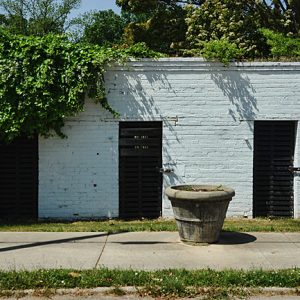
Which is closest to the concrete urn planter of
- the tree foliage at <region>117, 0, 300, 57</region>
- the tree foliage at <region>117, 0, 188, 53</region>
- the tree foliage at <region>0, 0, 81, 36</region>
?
the tree foliage at <region>117, 0, 300, 57</region>

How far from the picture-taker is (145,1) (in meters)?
23.9

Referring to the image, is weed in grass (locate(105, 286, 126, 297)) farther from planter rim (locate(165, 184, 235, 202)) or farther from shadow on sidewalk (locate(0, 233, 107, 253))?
shadow on sidewalk (locate(0, 233, 107, 253))

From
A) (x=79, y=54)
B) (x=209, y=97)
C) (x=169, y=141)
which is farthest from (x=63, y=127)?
(x=209, y=97)

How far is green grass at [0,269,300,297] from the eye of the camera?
5.82 m

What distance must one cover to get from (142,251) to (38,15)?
141ft

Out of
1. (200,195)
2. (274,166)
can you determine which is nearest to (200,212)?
(200,195)

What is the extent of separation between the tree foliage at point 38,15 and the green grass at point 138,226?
3735cm

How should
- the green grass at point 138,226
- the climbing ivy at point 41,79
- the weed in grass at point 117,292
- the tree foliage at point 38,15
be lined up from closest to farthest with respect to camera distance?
1. the weed in grass at point 117,292
2. the green grass at point 138,226
3. the climbing ivy at point 41,79
4. the tree foliage at point 38,15

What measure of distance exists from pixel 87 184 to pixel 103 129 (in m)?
1.19

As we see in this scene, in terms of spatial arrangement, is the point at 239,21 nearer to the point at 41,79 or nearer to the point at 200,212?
the point at 41,79

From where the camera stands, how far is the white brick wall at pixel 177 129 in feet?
34.6

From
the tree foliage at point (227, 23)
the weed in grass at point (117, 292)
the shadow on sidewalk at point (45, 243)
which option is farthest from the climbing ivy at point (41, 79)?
the tree foliage at point (227, 23)

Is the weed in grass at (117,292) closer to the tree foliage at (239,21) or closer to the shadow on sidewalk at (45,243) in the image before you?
the shadow on sidewalk at (45,243)

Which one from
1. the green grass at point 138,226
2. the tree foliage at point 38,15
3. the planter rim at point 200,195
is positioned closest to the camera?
the planter rim at point 200,195
